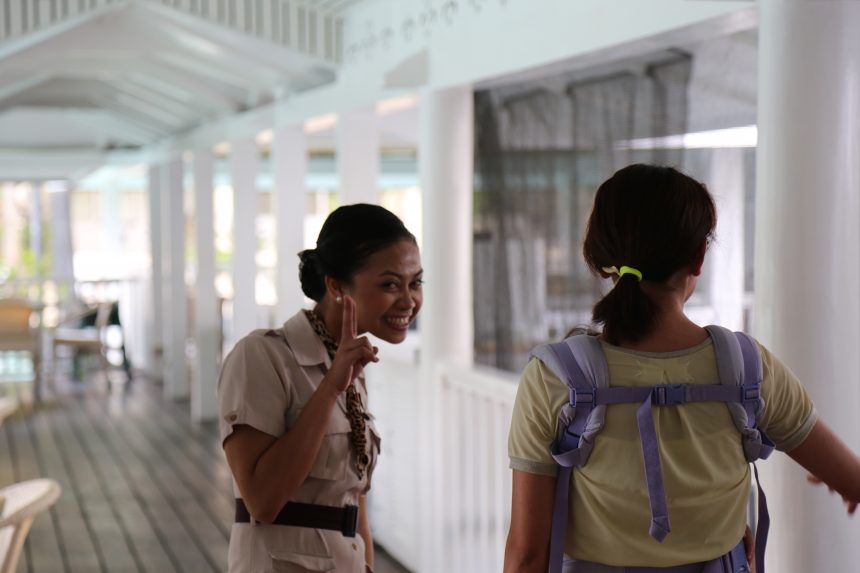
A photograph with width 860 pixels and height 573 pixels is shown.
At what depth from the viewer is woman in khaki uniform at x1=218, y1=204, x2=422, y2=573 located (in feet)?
6.08

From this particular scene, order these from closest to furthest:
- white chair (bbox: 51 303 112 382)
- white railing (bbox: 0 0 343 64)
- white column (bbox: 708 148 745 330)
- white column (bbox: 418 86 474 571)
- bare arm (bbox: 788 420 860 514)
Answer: bare arm (bbox: 788 420 860 514) → white column (bbox: 708 148 745 330) → white column (bbox: 418 86 474 571) → white railing (bbox: 0 0 343 64) → white chair (bbox: 51 303 112 382)

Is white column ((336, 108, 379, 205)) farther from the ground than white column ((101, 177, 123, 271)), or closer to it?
farther from the ground

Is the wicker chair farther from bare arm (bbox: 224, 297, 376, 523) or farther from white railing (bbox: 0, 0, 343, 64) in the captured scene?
bare arm (bbox: 224, 297, 376, 523)

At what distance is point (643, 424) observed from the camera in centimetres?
150

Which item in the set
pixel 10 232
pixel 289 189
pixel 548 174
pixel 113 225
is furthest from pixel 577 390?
pixel 10 232

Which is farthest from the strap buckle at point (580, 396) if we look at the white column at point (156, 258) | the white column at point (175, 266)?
the white column at point (156, 258)

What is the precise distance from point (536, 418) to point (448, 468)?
305cm

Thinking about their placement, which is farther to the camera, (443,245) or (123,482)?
(123,482)

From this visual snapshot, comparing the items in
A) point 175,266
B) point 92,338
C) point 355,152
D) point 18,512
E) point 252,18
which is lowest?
point 92,338

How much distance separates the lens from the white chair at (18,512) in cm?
237

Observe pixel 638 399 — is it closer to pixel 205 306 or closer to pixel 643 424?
pixel 643 424

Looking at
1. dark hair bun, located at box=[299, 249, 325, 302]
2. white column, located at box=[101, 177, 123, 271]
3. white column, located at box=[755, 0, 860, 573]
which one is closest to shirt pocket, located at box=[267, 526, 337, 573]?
dark hair bun, located at box=[299, 249, 325, 302]

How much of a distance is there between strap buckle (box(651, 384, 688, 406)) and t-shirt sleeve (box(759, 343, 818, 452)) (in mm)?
146

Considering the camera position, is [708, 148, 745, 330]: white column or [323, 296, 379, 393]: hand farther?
[708, 148, 745, 330]: white column
